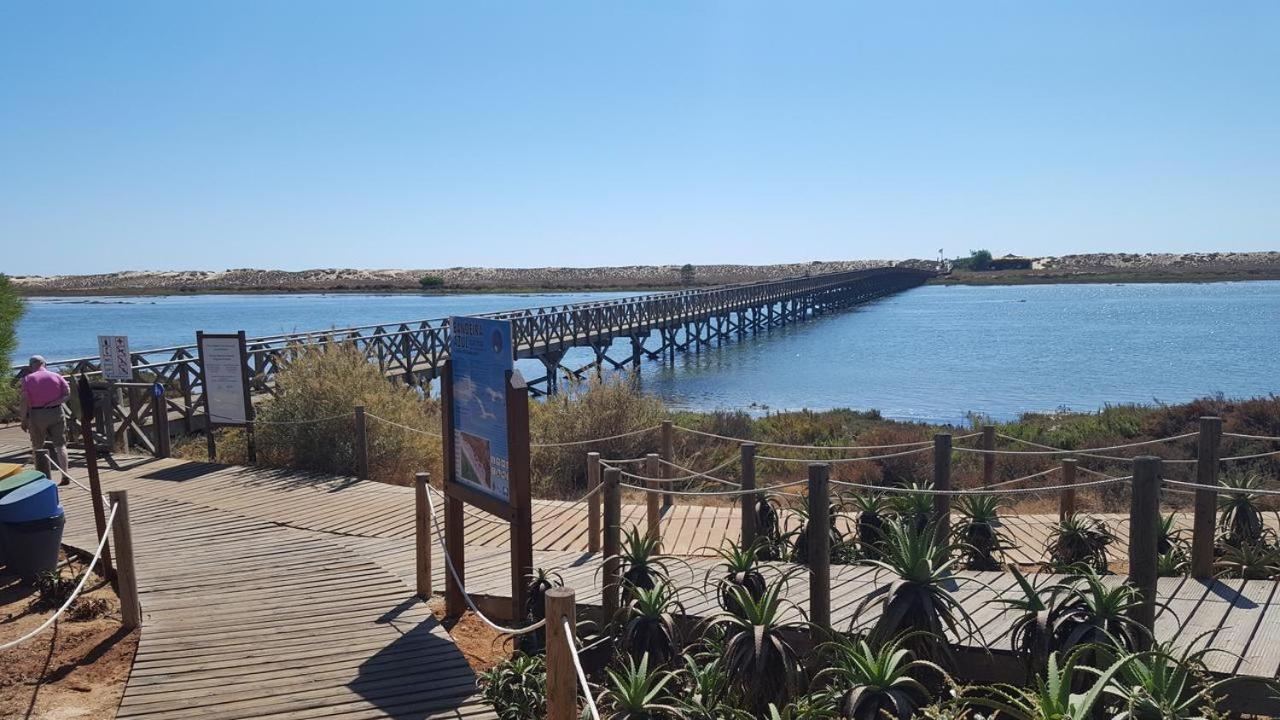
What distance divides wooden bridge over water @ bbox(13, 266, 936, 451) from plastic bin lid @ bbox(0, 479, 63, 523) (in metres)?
3.88

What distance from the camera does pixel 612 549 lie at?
6.02 metres

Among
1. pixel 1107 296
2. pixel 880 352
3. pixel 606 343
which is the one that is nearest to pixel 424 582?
pixel 606 343

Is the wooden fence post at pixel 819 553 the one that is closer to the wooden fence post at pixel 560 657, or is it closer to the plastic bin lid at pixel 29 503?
the wooden fence post at pixel 560 657

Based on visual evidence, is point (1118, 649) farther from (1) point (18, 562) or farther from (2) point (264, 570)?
(1) point (18, 562)

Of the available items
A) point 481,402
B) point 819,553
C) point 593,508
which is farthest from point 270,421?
point 819,553

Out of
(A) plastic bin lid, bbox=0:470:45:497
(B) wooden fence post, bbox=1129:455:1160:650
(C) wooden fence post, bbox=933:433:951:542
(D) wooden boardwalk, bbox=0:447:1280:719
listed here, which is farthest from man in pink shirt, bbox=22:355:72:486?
(B) wooden fence post, bbox=1129:455:1160:650

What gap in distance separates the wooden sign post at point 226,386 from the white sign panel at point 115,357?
55.0 inches

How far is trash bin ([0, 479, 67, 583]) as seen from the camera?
688 cm

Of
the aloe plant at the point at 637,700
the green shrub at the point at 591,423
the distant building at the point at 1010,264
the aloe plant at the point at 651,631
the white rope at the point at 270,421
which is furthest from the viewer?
the distant building at the point at 1010,264

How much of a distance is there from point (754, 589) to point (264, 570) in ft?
12.4

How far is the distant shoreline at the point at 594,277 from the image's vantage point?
5276 inches

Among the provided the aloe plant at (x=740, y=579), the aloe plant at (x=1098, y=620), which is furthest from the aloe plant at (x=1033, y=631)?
the aloe plant at (x=740, y=579)

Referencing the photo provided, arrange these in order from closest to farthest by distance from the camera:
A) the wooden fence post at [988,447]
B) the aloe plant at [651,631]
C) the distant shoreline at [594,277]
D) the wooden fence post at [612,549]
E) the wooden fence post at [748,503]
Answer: the aloe plant at [651,631] < the wooden fence post at [612,549] < the wooden fence post at [748,503] < the wooden fence post at [988,447] < the distant shoreline at [594,277]

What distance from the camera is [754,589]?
5758 millimetres
